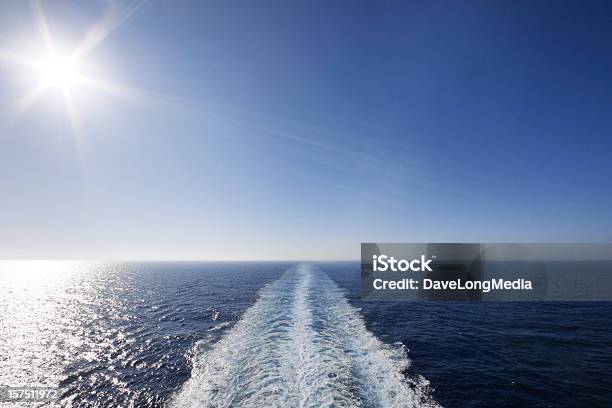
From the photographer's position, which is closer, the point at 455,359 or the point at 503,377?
the point at 503,377

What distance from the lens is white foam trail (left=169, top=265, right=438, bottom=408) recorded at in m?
14.8

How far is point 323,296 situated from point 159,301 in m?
28.7

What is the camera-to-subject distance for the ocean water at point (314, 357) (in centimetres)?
1580

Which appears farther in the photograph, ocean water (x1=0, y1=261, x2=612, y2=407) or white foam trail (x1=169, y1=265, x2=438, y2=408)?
ocean water (x1=0, y1=261, x2=612, y2=407)

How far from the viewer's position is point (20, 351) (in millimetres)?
24078

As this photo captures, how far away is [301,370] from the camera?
17953 mm

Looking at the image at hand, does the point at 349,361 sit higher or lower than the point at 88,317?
higher

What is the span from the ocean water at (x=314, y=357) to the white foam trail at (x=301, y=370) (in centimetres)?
10

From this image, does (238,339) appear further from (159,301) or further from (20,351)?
(159,301)

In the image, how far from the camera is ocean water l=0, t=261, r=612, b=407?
15.8 metres

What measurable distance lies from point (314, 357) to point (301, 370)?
221 cm

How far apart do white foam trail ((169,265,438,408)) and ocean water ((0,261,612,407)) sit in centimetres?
10

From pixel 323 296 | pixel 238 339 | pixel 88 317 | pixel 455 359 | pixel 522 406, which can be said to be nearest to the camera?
pixel 522 406

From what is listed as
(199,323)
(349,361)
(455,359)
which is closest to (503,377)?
(455,359)
